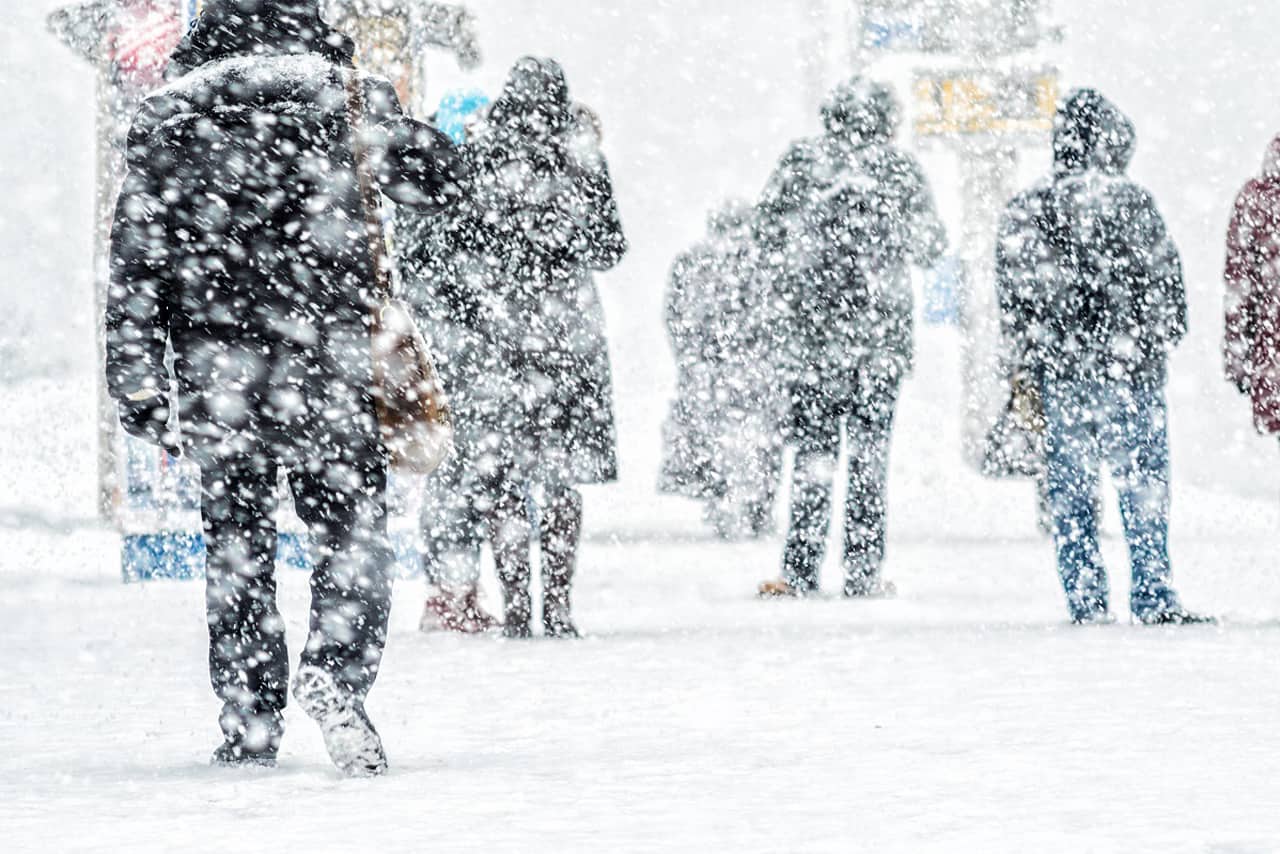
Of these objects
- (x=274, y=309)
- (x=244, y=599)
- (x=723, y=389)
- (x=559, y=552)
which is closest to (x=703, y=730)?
(x=244, y=599)

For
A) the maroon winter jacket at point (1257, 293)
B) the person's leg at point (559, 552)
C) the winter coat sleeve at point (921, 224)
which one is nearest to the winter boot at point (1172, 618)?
the maroon winter jacket at point (1257, 293)

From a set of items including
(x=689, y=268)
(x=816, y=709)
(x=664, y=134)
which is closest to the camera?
(x=816, y=709)

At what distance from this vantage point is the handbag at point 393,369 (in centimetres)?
444

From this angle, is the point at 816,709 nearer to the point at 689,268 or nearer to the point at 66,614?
the point at 66,614

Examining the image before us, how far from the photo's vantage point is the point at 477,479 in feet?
24.4

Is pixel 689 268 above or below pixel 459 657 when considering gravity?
above

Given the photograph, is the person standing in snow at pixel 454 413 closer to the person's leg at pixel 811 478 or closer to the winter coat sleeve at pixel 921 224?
the person's leg at pixel 811 478

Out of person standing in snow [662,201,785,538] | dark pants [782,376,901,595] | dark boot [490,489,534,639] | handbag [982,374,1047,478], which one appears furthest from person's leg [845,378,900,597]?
person standing in snow [662,201,785,538]

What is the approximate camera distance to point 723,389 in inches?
500

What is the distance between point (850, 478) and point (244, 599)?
14.7 feet

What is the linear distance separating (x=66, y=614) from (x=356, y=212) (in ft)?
15.1

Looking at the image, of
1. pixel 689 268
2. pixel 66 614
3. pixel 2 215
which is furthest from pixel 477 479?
pixel 2 215

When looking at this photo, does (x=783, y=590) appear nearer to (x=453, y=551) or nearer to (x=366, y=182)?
(x=453, y=551)

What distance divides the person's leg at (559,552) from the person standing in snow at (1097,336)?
163 centimetres
